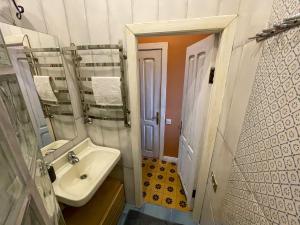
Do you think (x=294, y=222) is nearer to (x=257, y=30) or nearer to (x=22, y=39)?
(x=257, y=30)

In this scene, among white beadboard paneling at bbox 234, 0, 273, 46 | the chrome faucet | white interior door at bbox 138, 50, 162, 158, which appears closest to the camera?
white beadboard paneling at bbox 234, 0, 273, 46

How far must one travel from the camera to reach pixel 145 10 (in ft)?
3.38

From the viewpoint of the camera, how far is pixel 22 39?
1018mm

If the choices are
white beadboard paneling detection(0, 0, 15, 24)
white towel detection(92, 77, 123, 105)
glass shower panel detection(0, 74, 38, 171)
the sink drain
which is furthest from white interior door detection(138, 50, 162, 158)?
glass shower panel detection(0, 74, 38, 171)

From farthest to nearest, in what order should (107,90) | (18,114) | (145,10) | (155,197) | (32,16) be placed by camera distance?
(155,197), (107,90), (32,16), (145,10), (18,114)

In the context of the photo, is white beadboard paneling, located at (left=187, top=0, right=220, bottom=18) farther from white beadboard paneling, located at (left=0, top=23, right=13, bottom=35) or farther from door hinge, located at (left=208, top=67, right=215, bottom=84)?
white beadboard paneling, located at (left=0, top=23, right=13, bottom=35)

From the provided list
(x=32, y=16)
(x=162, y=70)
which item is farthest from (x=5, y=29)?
(x=162, y=70)

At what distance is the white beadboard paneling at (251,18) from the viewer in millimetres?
579

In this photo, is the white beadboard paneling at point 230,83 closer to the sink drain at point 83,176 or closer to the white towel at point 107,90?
the white towel at point 107,90

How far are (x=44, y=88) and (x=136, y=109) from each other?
0.78m

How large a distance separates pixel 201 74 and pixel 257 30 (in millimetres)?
731

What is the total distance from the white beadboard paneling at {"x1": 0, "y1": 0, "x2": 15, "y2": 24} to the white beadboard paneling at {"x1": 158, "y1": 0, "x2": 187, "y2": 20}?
42.5 inches

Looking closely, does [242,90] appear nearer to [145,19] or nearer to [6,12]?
[145,19]

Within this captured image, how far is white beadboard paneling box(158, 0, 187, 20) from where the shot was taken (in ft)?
3.19
